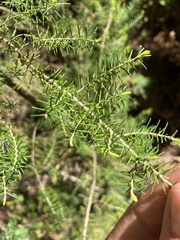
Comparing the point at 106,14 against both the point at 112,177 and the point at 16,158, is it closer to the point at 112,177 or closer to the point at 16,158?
the point at 112,177

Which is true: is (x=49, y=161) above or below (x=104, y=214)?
above

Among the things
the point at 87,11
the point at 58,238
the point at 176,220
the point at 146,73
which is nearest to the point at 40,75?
the point at 176,220

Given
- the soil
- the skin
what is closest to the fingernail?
the skin

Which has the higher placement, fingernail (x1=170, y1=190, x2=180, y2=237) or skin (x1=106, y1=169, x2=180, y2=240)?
fingernail (x1=170, y1=190, x2=180, y2=237)

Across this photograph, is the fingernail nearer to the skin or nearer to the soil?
the skin

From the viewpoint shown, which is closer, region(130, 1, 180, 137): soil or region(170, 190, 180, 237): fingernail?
region(170, 190, 180, 237): fingernail

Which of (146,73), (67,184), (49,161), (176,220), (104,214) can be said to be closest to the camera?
(176,220)

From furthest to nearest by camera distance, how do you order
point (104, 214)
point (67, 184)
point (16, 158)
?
1. point (67, 184)
2. point (104, 214)
3. point (16, 158)
